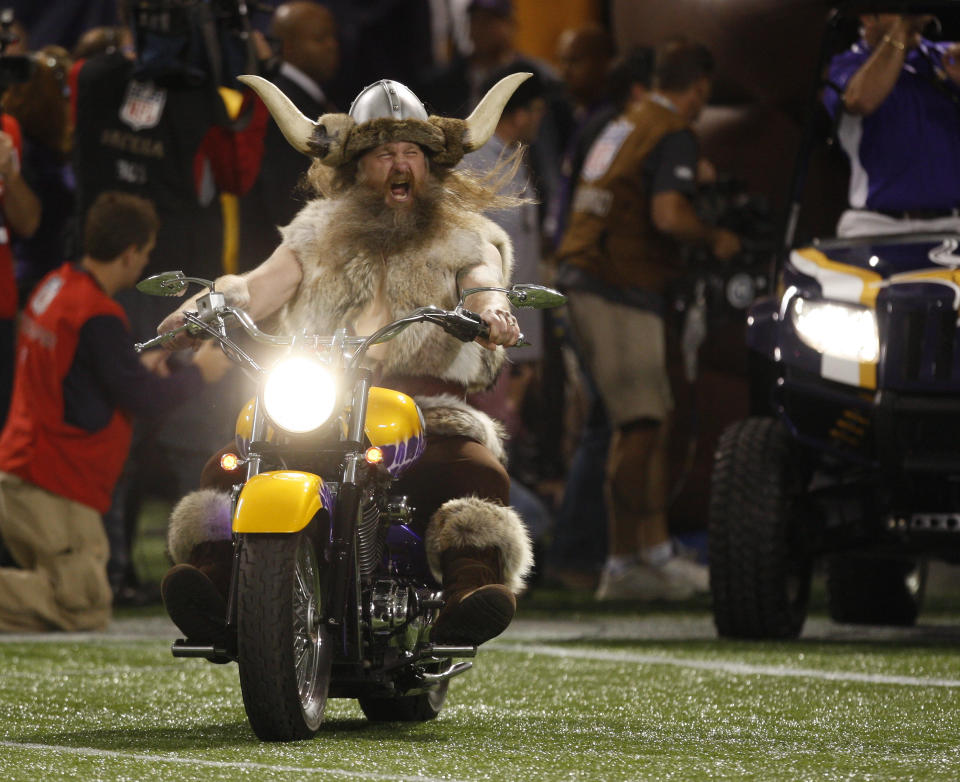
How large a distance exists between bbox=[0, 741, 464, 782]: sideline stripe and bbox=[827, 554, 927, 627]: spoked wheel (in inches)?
151

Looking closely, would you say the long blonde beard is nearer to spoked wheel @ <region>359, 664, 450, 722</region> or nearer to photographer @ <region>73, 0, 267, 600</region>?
spoked wheel @ <region>359, 664, 450, 722</region>

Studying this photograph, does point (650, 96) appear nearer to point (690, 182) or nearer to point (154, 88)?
point (690, 182)

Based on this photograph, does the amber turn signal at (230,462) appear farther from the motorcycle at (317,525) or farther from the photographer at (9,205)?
the photographer at (9,205)

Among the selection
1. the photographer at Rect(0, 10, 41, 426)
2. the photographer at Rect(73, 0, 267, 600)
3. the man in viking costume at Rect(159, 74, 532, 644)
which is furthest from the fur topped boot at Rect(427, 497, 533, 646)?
the photographer at Rect(0, 10, 41, 426)

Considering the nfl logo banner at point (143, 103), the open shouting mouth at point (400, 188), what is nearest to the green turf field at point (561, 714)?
the open shouting mouth at point (400, 188)

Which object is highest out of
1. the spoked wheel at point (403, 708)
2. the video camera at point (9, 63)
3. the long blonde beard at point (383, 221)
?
the video camera at point (9, 63)

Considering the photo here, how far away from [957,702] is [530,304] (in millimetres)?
1681

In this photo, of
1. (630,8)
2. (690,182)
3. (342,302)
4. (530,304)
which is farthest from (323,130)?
(630,8)

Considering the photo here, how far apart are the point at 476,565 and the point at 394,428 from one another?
1.27ft

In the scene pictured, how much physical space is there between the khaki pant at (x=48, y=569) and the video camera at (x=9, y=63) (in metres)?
1.54

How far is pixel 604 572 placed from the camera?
871 cm

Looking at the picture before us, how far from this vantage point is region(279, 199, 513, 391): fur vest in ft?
16.5

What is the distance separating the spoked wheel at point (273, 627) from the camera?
4230 millimetres

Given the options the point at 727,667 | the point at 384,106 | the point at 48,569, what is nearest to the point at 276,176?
the point at 48,569
